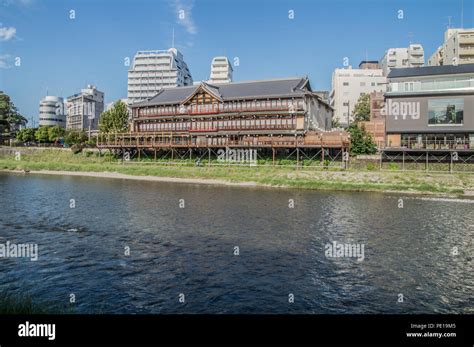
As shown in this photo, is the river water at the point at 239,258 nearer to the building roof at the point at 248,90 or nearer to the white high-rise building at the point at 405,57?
the building roof at the point at 248,90

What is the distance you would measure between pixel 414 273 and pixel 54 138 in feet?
348

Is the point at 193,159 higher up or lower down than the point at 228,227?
higher up

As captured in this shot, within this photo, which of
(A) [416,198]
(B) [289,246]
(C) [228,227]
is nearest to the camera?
(B) [289,246]

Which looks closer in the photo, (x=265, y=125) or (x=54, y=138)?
(x=265, y=125)

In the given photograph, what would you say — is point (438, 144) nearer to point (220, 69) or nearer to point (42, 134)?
point (42, 134)

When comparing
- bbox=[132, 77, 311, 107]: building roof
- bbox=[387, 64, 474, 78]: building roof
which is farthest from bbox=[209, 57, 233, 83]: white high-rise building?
bbox=[387, 64, 474, 78]: building roof

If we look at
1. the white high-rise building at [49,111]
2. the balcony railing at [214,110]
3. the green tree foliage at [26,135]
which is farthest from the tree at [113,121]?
the white high-rise building at [49,111]

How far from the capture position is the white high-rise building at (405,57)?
131 metres

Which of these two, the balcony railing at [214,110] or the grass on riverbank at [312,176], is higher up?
the balcony railing at [214,110]

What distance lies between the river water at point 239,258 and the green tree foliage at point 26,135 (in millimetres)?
79102

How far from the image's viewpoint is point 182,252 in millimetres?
19828

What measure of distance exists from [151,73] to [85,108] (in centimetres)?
3395

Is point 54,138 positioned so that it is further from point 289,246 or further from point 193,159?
point 289,246
